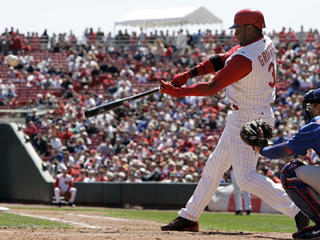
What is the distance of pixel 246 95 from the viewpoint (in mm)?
6289

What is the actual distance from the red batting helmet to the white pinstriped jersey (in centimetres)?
15

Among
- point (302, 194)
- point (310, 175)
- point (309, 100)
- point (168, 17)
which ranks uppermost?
point (168, 17)

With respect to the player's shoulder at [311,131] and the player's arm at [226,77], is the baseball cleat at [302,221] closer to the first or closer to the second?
the player's shoulder at [311,131]

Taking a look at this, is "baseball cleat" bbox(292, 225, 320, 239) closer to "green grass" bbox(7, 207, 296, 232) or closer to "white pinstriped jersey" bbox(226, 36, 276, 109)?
"white pinstriped jersey" bbox(226, 36, 276, 109)

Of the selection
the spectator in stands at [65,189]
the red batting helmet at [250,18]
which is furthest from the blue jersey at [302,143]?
the spectator in stands at [65,189]

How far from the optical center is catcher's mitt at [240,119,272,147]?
5398 millimetres

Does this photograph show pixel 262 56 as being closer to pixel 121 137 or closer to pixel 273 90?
pixel 273 90

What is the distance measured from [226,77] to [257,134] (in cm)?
75

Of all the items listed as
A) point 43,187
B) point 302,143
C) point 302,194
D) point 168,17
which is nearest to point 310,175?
point 302,194

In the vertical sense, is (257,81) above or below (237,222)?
above

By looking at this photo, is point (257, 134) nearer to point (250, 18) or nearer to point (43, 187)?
point (250, 18)

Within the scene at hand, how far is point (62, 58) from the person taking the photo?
28.4 metres

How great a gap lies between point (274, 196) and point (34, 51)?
2400cm

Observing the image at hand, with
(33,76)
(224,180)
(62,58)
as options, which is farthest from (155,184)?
(62,58)
